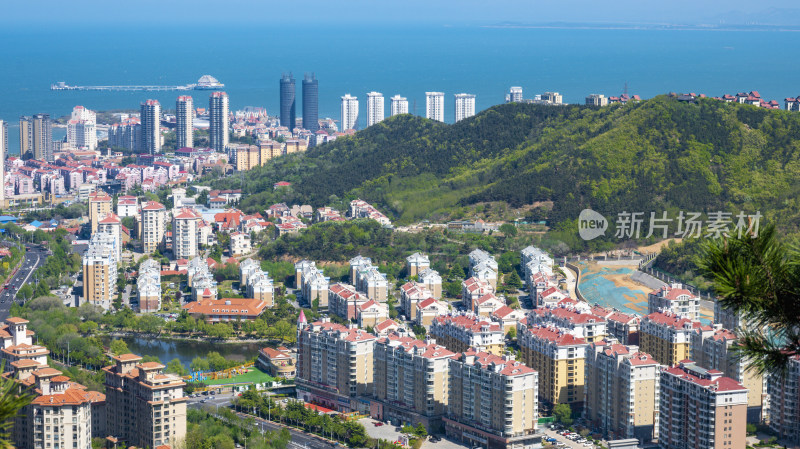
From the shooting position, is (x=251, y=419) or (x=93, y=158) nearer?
(x=251, y=419)

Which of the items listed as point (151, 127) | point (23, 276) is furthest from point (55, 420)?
point (151, 127)

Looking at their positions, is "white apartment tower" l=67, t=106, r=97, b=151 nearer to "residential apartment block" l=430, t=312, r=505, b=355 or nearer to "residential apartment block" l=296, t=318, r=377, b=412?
"residential apartment block" l=430, t=312, r=505, b=355

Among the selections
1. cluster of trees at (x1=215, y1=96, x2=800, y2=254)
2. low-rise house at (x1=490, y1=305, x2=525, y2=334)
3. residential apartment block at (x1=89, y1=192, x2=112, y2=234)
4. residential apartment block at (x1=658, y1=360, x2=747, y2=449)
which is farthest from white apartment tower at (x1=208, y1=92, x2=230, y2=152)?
residential apartment block at (x1=658, y1=360, x2=747, y2=449)

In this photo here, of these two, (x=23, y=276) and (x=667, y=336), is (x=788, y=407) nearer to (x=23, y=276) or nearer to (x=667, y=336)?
(x=667, y=336)

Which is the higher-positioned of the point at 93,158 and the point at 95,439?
the point at 93,158

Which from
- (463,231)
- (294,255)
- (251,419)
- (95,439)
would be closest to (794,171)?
(463,231)

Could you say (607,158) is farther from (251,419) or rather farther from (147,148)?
(147,148)
